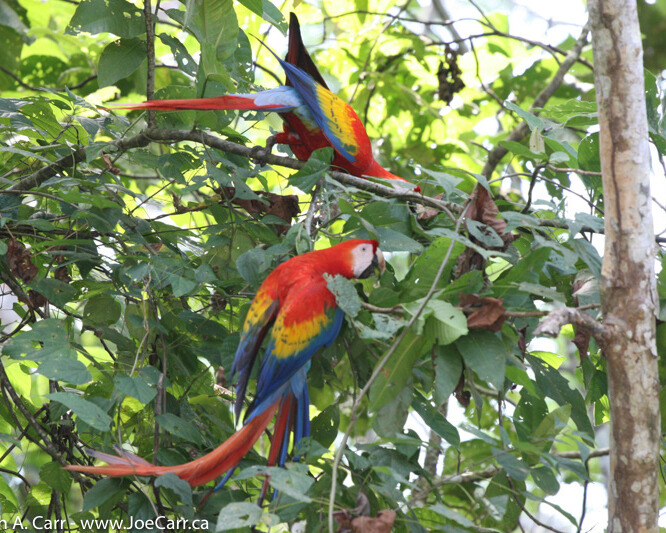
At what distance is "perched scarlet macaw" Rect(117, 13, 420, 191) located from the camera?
2.16 m

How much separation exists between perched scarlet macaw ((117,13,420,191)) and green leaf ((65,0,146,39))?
419mm

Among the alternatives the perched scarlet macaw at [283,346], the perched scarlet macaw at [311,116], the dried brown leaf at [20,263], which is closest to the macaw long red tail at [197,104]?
the perched scarlet macaw at [311,116]

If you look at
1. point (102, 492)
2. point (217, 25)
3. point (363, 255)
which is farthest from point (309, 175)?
point (102, 492)

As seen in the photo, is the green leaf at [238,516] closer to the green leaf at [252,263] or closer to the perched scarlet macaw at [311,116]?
the green leaf at [252,263]

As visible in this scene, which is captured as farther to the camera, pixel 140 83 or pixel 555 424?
pixel 140 83

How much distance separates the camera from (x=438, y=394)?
1254mm

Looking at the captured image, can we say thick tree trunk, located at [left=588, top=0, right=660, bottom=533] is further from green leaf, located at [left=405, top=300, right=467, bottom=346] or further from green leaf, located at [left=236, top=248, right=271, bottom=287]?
green leaf, located at [left=236, top=248, right=271, bottom=287]

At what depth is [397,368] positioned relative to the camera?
1.32 m

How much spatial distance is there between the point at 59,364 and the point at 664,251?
57.6 inches

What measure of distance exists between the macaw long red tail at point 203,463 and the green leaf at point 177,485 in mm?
33

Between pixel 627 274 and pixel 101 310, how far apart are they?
4.41 feet

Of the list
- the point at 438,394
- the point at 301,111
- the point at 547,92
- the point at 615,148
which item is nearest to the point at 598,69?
the point at 615,148

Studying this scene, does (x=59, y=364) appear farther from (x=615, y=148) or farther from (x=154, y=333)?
(x=615, y=148)

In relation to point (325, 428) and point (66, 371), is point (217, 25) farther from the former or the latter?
point (325, 428)
